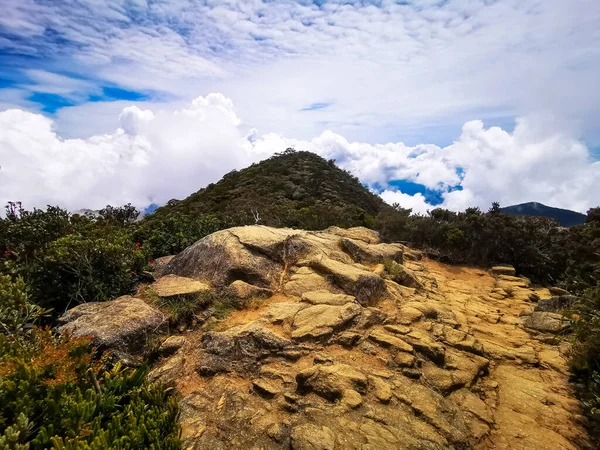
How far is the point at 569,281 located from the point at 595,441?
679 centimetres

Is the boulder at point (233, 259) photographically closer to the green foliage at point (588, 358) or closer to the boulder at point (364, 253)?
the boulder at point (364, 253)

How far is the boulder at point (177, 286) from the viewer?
24.4ft

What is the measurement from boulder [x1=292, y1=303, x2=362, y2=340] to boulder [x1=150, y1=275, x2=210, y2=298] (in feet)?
7.94

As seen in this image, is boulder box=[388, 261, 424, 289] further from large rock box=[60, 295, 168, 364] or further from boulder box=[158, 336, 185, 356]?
large rock box=[60, 295, 168, 364]

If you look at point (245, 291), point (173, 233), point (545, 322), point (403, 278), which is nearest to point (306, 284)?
point (245, 291)

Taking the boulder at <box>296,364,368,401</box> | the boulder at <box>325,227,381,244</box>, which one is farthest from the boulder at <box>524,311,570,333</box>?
the boulder at <box>325,227,381,244</box>

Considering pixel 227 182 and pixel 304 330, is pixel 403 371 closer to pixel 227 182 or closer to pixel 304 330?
pixel 304 330

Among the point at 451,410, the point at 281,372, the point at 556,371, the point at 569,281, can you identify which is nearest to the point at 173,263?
the point at 281,372

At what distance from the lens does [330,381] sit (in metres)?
5.12

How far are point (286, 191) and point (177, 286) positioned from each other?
102ft

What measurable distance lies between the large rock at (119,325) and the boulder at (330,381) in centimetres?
303

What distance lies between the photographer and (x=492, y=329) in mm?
8305

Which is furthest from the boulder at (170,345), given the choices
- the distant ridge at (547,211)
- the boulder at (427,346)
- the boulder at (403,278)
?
the distant ridge at (547,211)

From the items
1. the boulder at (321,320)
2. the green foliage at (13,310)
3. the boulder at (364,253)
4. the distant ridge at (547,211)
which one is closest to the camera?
the green foliage at (13,310)
